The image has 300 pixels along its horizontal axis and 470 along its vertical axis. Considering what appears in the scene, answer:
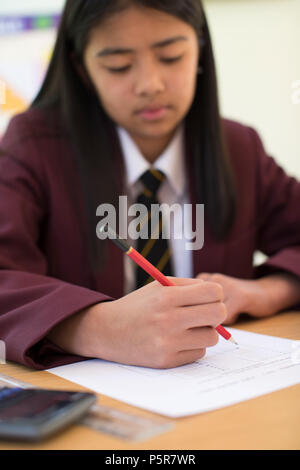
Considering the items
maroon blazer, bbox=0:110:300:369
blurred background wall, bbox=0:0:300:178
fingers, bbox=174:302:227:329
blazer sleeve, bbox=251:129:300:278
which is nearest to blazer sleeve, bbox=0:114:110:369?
maroon blazer, bbox=0:110:300:369

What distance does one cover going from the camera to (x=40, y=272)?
839mm

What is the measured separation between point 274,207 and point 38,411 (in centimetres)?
79

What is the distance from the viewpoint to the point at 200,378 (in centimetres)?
49

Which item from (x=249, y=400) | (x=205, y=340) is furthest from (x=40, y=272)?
(x=249, y=400)

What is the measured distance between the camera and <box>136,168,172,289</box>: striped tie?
96 centimetres

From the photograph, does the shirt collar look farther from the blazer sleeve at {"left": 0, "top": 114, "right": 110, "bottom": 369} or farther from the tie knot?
the blazer sleeve at {"left": 0, "top": 114, "right": 110, "bottom": 369}

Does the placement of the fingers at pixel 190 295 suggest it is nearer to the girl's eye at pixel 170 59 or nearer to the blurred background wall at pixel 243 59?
the girl's eye at pixel 170 59

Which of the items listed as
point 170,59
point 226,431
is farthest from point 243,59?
point 226,431

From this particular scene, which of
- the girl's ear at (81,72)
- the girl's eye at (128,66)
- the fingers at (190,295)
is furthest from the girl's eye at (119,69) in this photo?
the fingers at (190,295)

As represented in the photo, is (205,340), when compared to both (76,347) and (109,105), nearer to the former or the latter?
(76,347)

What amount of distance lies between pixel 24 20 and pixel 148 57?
65.1 inches

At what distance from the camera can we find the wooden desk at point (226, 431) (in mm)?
356

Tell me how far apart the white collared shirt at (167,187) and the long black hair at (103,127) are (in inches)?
1.2

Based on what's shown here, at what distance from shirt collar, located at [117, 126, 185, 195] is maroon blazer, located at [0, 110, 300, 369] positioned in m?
0.10
